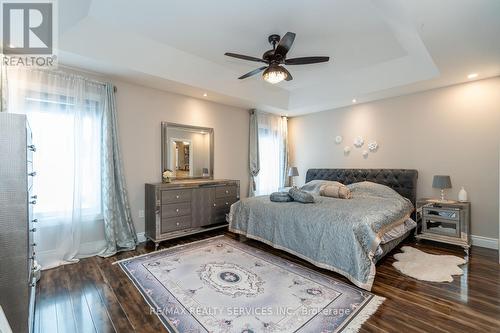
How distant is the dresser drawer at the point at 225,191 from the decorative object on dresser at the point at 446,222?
3.31 metres

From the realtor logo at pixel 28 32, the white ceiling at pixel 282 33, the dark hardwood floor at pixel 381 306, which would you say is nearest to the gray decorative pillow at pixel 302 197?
the dark hardwood floor at pixel 381 306

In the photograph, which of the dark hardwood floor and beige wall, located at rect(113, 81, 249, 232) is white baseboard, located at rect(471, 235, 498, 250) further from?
beige wall, located at rect(113, 81, 249, 232)

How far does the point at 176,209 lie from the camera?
3.89 meters

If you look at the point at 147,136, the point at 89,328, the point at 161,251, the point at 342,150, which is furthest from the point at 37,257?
the point at 342,150

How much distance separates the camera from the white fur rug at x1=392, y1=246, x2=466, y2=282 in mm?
2738

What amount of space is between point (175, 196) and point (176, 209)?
0.72 ft

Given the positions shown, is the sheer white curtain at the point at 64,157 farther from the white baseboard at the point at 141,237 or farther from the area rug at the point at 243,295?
the area rug at the point at 243,295

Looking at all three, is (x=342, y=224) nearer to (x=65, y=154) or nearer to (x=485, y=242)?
(x=485, y=242)

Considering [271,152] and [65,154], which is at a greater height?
[271,152]

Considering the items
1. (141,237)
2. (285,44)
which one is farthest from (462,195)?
(141,237)

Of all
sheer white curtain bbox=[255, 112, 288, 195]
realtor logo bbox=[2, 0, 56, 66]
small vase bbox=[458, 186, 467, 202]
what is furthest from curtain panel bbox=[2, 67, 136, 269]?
small vase bbox=[458, 186, 467, 202]

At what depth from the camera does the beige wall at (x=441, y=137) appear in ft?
12.1

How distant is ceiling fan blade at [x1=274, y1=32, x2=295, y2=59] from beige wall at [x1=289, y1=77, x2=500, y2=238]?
303 centimetres

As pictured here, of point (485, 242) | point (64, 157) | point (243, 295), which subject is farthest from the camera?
point (485, 242)
